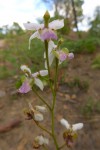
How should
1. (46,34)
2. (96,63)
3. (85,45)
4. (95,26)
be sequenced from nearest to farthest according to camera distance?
(46,34) → (96,63) → (85,45) → (95,26)

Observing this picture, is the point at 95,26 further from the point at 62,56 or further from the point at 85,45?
the point at 62,56

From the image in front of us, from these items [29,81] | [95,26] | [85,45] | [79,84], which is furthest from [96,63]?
[29,81]

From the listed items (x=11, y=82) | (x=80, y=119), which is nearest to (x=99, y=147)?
(x=80, y=119)

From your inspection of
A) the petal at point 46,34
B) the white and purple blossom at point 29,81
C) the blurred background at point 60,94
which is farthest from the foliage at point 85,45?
the petal at point 46,34

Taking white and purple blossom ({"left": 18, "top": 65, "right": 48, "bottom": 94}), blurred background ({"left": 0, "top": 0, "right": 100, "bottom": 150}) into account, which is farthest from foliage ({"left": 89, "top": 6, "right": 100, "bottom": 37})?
white and purple blossom ({"left": 18, "top": 65, "right": 48, "bottom": 94})

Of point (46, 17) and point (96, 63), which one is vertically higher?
point (46, 17)

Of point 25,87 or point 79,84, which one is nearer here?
point 25,87

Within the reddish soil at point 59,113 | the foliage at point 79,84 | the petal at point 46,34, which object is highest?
the petal at point 46,34

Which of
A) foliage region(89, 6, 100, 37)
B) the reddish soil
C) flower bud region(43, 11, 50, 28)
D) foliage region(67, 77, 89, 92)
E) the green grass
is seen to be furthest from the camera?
foliage region(89, 6, 100, 37)

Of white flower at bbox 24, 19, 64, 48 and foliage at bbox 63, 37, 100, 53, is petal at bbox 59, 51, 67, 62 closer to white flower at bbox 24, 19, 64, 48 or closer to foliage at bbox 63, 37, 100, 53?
white flower at bbox 24, 19, 64, 48

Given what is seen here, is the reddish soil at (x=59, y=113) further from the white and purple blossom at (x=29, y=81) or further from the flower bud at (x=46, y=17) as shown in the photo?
the flower bud at (x=46, y=17)

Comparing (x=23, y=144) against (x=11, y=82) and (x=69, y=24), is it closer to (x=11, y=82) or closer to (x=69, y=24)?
(x=11, y=82)
